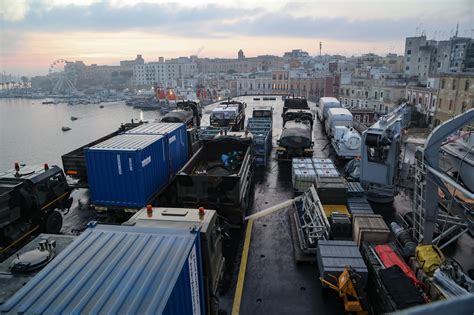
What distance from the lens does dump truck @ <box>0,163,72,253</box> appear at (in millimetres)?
11195

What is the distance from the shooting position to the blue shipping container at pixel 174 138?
634 inches

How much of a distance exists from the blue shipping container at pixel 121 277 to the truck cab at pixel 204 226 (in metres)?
0.79

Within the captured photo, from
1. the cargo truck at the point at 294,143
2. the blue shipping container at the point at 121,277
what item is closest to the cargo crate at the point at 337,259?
the blue shipping container at the point at 121,277

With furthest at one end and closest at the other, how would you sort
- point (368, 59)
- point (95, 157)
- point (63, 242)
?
point (368, 59)
point (95, 157)
point (63, 242)

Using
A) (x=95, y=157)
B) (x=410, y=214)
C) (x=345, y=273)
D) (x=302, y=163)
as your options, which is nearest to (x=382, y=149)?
(x=410, y=214)

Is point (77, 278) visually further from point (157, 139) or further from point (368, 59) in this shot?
point (368, 59)

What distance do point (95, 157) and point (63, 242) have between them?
5.89 metres

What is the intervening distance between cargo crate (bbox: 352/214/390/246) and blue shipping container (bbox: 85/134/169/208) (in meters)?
8.60

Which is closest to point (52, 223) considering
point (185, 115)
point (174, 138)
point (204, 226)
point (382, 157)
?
point (174, 138)

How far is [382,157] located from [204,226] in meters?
11.2

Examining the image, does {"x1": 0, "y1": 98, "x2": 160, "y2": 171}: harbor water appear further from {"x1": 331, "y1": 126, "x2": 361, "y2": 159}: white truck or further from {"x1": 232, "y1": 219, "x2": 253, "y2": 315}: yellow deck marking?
{"x1": 232, "y1": 219, "x2": 253, "y2": 315}: yellow deck marking

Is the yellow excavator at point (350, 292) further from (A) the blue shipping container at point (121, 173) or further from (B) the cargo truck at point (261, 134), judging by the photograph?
(B) the cargo truck at point (261, 134)

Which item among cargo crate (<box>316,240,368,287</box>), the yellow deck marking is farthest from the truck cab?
cargo crate (<box>316,240,368,287</box>)

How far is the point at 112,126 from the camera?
7912cm
